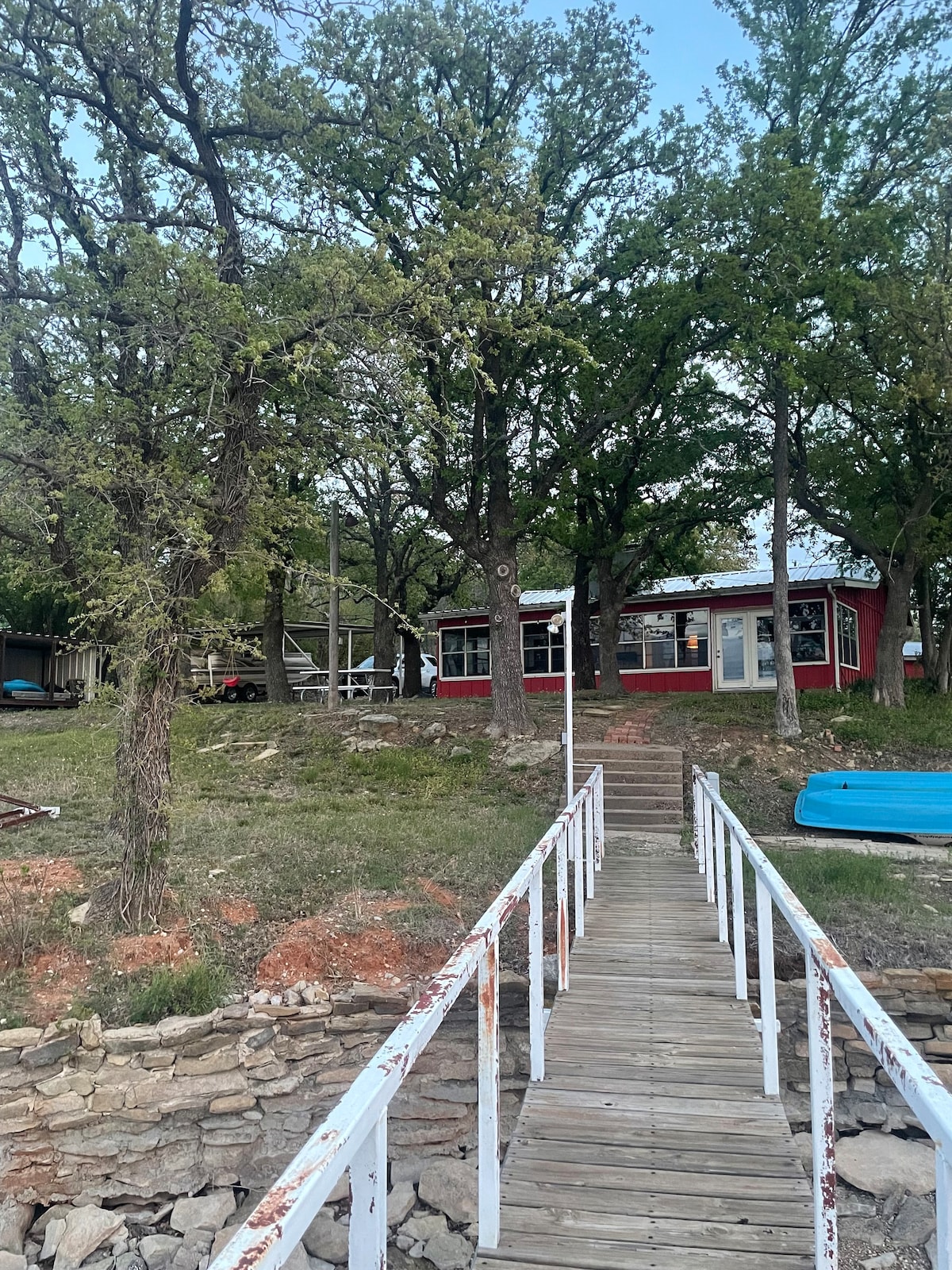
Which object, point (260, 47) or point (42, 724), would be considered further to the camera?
point (42, 724)

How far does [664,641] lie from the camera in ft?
75.7

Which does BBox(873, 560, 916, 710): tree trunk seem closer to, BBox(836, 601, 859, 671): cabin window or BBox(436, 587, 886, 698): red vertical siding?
BBox(436, 587, 886, 698): red vertical siding

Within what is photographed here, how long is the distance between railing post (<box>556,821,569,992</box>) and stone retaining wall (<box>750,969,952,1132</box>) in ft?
6.47

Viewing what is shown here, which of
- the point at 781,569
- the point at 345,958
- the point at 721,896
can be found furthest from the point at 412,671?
the point at 721,896

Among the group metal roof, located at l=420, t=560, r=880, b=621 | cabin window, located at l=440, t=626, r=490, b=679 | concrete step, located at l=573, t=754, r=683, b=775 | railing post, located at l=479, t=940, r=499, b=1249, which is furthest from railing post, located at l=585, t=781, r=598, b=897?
cabin window, located at l=440, t=626, r=490, b=679

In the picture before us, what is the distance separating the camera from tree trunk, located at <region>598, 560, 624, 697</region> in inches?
768

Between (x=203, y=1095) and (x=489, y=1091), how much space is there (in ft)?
13.2

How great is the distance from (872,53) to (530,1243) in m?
17.5

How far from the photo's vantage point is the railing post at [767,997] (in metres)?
3.96

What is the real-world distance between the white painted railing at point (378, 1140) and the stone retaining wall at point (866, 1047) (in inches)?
142

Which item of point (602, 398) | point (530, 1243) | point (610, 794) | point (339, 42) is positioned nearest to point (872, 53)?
point (602, 398)

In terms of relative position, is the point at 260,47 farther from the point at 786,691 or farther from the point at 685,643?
the point at 685,643

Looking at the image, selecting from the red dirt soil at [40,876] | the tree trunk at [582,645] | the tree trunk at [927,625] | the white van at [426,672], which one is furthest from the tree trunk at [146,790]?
the white van at [426,672]

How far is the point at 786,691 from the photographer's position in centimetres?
1491
